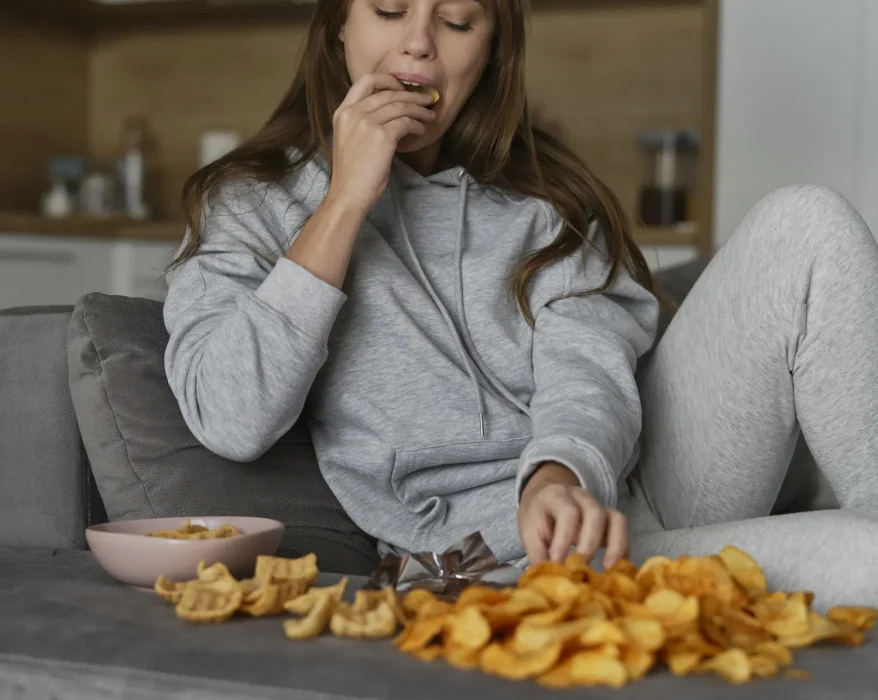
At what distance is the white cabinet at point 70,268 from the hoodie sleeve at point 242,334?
7.15 feet

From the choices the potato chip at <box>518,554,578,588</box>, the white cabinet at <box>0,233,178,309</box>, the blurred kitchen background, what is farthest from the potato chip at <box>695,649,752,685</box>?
the white cabinet at <box>0,233,178,309</box>

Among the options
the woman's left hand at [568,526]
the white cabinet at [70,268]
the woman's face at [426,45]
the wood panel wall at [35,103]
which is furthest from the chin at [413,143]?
the wood panel wall at [35,103]

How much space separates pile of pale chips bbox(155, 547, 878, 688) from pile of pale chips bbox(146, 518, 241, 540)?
9cm

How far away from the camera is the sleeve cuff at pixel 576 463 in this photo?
114cm

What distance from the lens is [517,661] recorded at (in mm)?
761

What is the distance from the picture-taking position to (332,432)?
1.43 m

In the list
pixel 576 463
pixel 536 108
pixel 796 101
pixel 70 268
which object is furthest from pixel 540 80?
pixel 576 463

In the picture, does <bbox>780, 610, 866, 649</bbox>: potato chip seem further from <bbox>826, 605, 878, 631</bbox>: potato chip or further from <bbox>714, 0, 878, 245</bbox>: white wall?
<bbox>714, 0, 878, 245</bbox>: white wall

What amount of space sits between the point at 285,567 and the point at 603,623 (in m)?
0.30

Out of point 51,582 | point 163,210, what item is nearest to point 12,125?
point 163,210

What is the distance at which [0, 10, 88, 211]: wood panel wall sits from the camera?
4023 mm

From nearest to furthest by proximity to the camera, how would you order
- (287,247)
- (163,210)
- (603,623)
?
(603,623)
(287,247)
(163,210)

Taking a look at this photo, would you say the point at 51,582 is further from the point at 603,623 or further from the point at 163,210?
the point at 163,210

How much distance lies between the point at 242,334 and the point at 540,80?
2.99m
